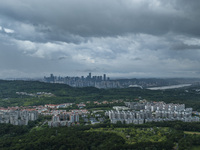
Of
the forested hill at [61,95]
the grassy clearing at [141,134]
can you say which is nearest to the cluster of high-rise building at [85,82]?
the forested hill at [61,95]

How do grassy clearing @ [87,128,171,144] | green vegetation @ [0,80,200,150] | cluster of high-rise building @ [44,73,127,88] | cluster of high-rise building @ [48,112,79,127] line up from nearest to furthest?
green vegetation @ [0,80,200,150] → grassy clearing @ [87,128,171,144] → cluster of high-rise building @ [48,112,79,127] → cluster of high-rise building @ [44,73,127,88]

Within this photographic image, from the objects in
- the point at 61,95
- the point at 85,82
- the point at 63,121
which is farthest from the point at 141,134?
the point at 85,82

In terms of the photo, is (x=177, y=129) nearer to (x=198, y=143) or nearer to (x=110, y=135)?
(x=198, y=143)

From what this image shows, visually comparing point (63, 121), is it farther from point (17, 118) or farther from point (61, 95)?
point (61, 95)

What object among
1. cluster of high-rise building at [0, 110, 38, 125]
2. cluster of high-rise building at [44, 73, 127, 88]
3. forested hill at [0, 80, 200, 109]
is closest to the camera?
cluster of high-rise building at [0, 110, 38, 125]

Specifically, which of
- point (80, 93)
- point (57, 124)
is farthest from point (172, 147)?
point (80, 93)

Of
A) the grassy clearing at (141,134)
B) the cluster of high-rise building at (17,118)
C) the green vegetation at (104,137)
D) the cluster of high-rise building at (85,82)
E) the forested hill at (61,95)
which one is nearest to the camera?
the green vegetation at (104,137)

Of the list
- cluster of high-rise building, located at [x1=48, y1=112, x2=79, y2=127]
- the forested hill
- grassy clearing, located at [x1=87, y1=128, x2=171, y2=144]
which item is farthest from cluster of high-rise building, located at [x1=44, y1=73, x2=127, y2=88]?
grassy clearing, located at [x1=87, y1=128, x2=171, y2=144]

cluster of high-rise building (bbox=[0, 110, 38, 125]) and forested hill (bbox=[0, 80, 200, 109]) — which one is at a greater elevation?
forested hill (bbox=[0, 80, 200, 109])

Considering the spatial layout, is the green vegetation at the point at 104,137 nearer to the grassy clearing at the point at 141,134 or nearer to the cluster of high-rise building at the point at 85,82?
the grassy clearing at the point at 141,134

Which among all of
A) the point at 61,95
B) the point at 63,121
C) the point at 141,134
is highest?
the point at 61,95

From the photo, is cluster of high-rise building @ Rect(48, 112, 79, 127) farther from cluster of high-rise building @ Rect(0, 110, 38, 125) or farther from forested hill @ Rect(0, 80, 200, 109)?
forested hill @ Rect(0, 80, 200, 109)

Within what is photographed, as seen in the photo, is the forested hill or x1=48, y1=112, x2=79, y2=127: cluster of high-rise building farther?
the forested hill
